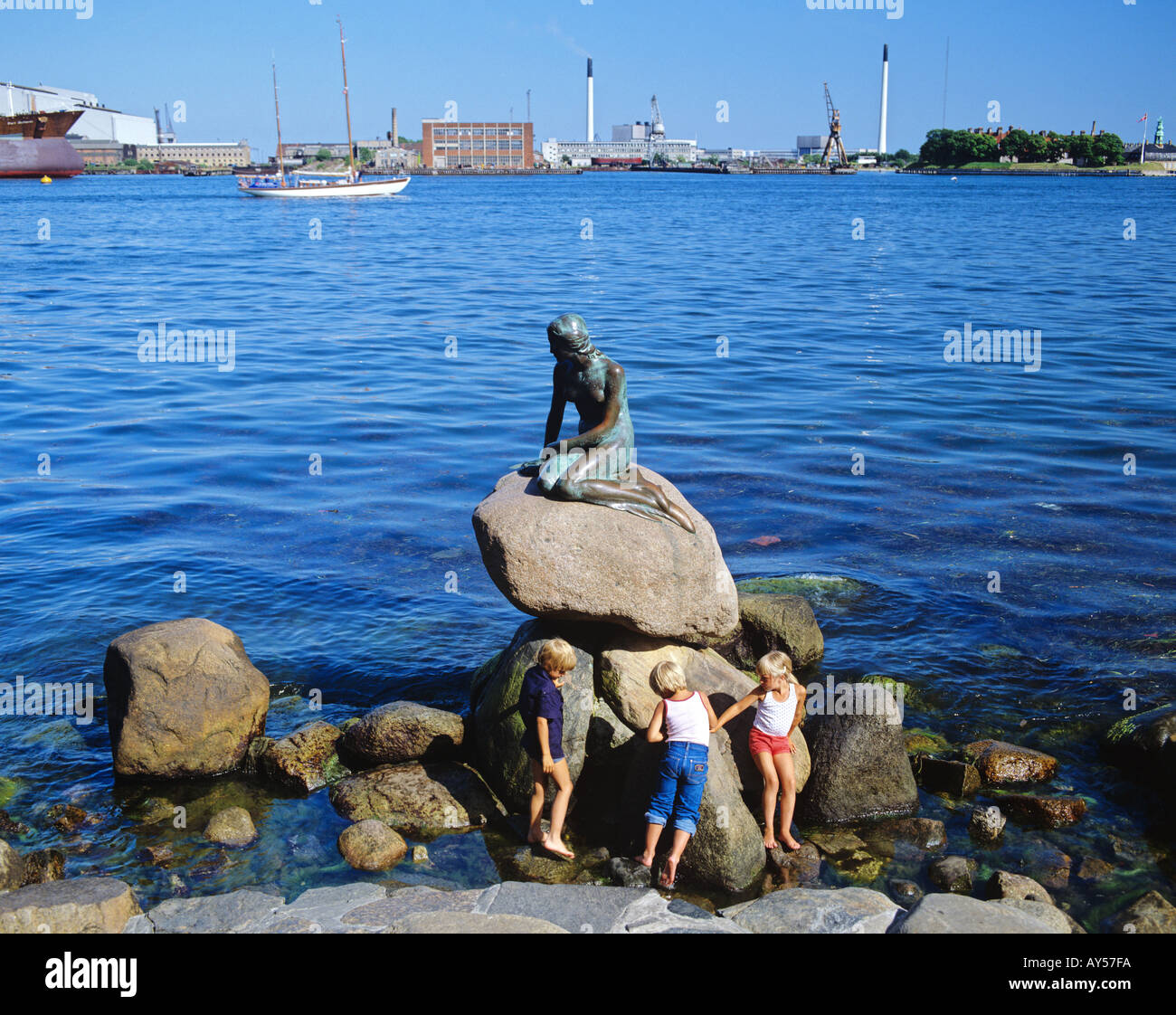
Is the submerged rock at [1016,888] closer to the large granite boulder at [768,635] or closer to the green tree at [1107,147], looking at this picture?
the large granite boulder at [768,635]

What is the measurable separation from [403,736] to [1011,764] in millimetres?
5199

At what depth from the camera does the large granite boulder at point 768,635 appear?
10828 millimetres

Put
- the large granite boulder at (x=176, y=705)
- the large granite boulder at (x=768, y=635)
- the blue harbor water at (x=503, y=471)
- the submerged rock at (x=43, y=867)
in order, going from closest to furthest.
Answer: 1. the submerged rock at (x=43, y=867)
2. the large granite boulder at (x=176, y=705)
3. the blue harbor water at (x=503, y=471)
4. the large granite boulder at (x=768, y=635)

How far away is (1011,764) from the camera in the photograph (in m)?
8.92

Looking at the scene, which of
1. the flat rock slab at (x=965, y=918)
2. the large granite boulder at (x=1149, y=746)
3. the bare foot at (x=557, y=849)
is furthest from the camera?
the large granite boulder at (x=1149, y=746)

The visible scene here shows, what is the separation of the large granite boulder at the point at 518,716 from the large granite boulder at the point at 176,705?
83.1 inches

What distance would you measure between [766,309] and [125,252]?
114 ft

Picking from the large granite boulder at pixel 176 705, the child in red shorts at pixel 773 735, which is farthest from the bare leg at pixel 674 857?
the large granite boulder at pixel 176 705

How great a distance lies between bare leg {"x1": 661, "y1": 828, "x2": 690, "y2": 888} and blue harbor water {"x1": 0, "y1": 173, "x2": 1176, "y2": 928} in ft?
3.86

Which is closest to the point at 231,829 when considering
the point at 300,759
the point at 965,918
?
the point at 300,759

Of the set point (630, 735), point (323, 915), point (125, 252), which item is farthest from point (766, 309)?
point (125, 252)

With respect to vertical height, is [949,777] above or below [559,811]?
below

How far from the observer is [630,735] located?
877cm

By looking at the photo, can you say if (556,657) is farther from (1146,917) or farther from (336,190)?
(336,190)
